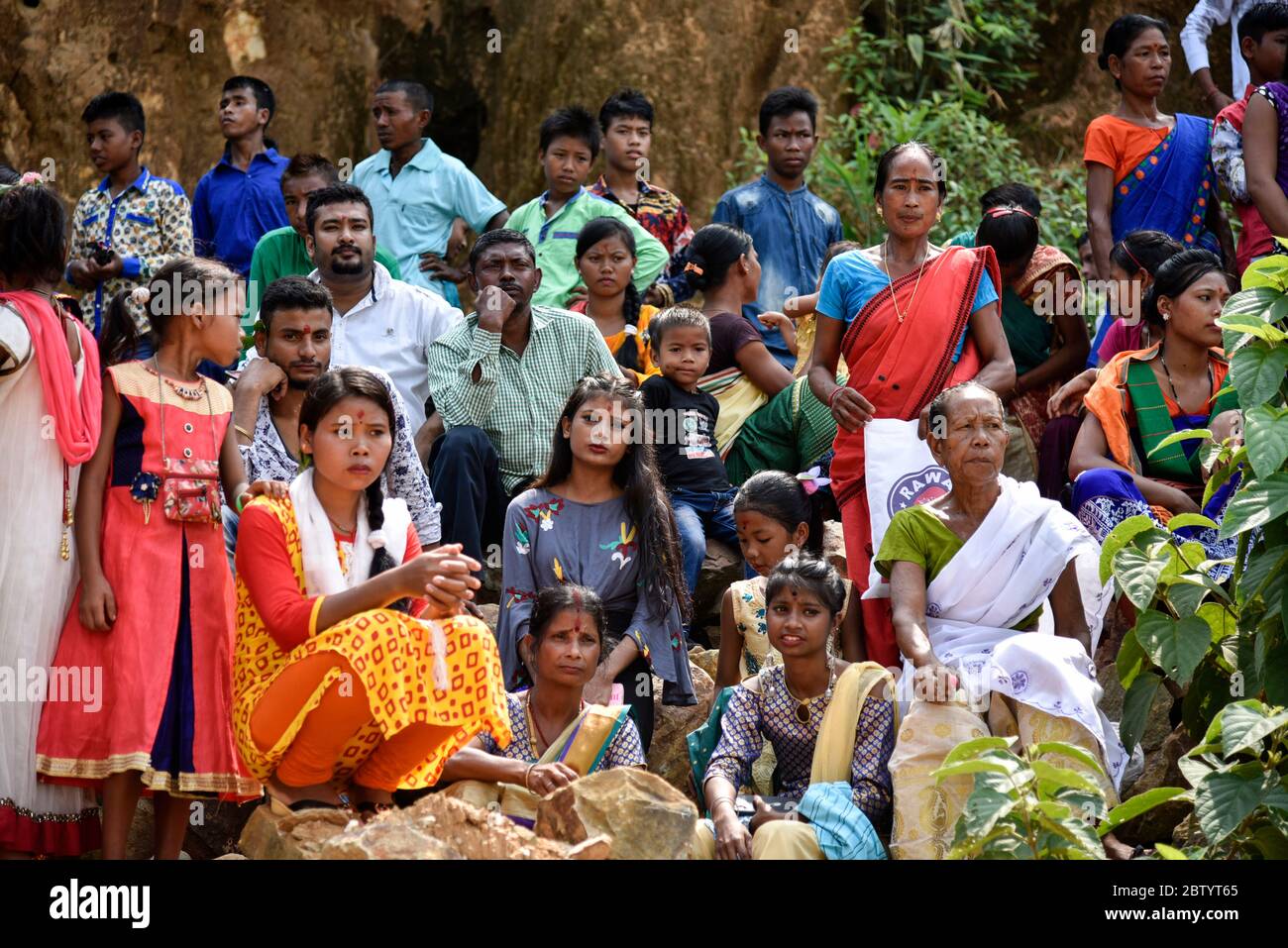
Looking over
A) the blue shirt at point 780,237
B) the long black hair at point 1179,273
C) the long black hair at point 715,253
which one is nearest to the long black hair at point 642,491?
the long black hair at point 715,253

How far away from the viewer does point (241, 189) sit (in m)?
9.04

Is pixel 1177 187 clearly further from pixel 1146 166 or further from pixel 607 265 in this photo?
pixel 607 265

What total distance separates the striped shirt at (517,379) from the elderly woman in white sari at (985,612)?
198cm

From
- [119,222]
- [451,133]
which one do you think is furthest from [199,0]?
[119,222]

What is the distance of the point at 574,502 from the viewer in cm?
615

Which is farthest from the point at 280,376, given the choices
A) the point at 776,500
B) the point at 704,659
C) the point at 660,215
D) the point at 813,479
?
the point at 660,215

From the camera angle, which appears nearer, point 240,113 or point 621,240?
point 621,240

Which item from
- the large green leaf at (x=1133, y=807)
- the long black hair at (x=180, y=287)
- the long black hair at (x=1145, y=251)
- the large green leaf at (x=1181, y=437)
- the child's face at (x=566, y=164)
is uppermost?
the child's face at (x=566, y=164)

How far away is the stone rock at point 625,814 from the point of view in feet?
14.4

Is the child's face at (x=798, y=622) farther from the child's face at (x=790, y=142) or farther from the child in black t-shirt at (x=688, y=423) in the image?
→ the child's face at (x=790, y=142)

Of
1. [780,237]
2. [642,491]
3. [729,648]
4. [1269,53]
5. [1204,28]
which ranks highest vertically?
[1204,28]

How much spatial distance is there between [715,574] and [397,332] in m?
1.74

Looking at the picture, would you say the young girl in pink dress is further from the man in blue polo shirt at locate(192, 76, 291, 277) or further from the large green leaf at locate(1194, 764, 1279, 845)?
the man in blue polo shirt at locate(192, 76, 291, 277)

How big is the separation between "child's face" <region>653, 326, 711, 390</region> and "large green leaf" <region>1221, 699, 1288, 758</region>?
11.2ft
